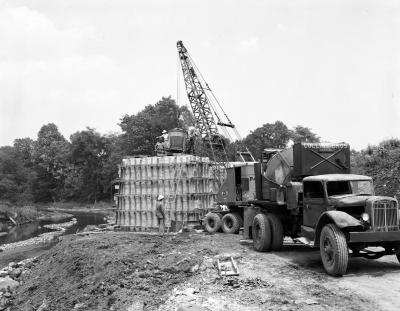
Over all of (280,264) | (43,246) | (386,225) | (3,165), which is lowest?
(43,246)

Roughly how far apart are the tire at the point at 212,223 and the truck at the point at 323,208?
4.87 meters

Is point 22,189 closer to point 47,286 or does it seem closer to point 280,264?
point 47,286

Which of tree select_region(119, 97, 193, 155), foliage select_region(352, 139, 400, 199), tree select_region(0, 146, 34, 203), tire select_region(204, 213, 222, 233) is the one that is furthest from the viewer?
tree select_region(119, 97, 193, 155)

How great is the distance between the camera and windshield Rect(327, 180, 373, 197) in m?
11.0

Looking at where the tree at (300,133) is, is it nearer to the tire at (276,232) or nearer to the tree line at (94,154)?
the tree line at (94,154)

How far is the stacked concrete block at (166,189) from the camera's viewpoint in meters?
24.5

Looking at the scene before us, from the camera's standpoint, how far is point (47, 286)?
567 inches

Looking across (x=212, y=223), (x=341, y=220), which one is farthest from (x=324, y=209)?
(x=212, y=223)

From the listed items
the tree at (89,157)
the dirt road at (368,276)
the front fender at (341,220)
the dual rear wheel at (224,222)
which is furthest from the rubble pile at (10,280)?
the tree at (89,157)

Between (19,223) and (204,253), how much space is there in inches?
1733

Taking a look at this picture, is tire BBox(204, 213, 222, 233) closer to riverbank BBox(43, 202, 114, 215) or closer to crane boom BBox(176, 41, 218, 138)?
crane boom BBox(176, 41, 218, 138)

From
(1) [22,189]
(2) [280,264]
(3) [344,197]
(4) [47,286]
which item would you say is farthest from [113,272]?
(1) [22,189]

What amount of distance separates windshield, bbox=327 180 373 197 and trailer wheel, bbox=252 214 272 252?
2.74m

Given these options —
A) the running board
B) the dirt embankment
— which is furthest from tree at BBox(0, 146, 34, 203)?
the running board
